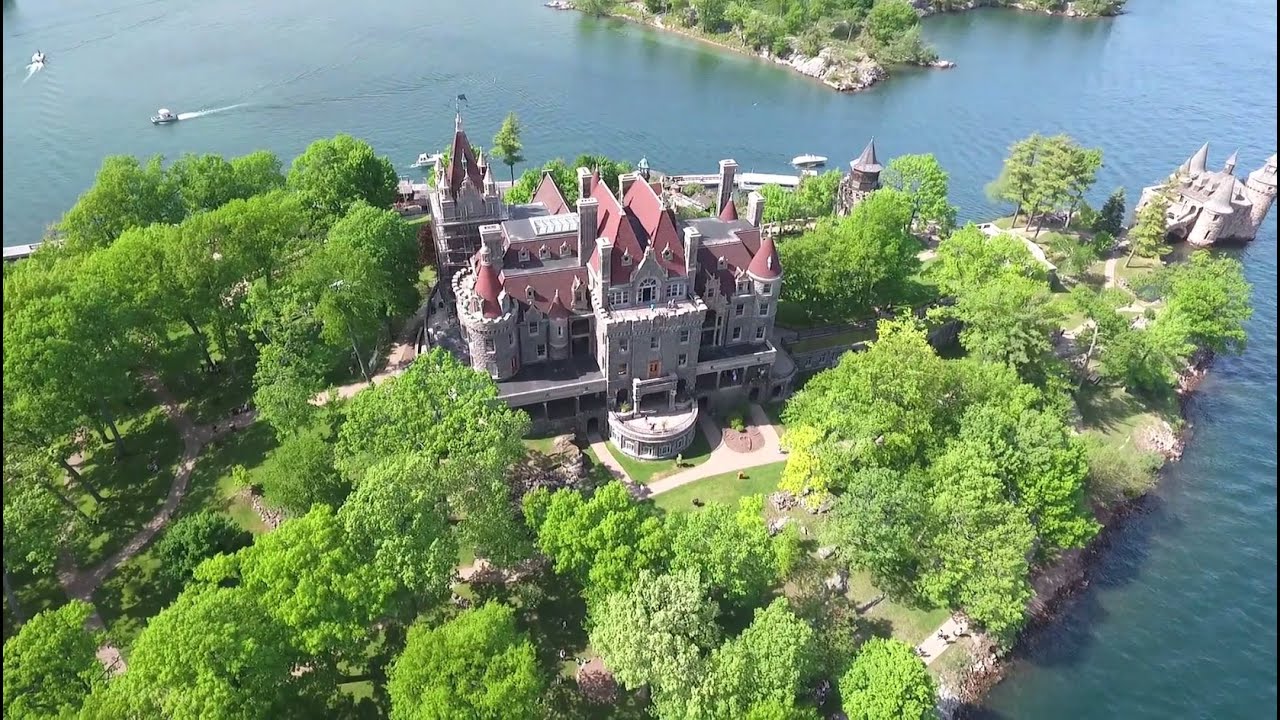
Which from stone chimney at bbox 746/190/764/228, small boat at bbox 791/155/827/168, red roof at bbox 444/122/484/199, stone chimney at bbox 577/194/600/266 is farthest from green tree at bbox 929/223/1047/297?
red roof at bbox 444/122/484/199

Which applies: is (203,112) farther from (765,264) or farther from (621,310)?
(765,264)

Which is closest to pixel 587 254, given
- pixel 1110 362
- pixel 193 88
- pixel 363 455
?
pixel 363 455

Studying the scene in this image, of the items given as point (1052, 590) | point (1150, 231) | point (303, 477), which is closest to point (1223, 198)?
point (1150, 231)

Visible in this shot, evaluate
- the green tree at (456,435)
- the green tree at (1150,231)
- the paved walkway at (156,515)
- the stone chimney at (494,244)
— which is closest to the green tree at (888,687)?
the green tree at (456,435)

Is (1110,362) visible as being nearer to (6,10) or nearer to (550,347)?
(550,347)

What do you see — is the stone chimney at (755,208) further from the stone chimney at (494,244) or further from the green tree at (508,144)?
the green tree at (508,144)

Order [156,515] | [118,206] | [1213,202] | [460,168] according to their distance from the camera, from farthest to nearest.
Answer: [1213,202], [118,206], [460,168], [156,515]
